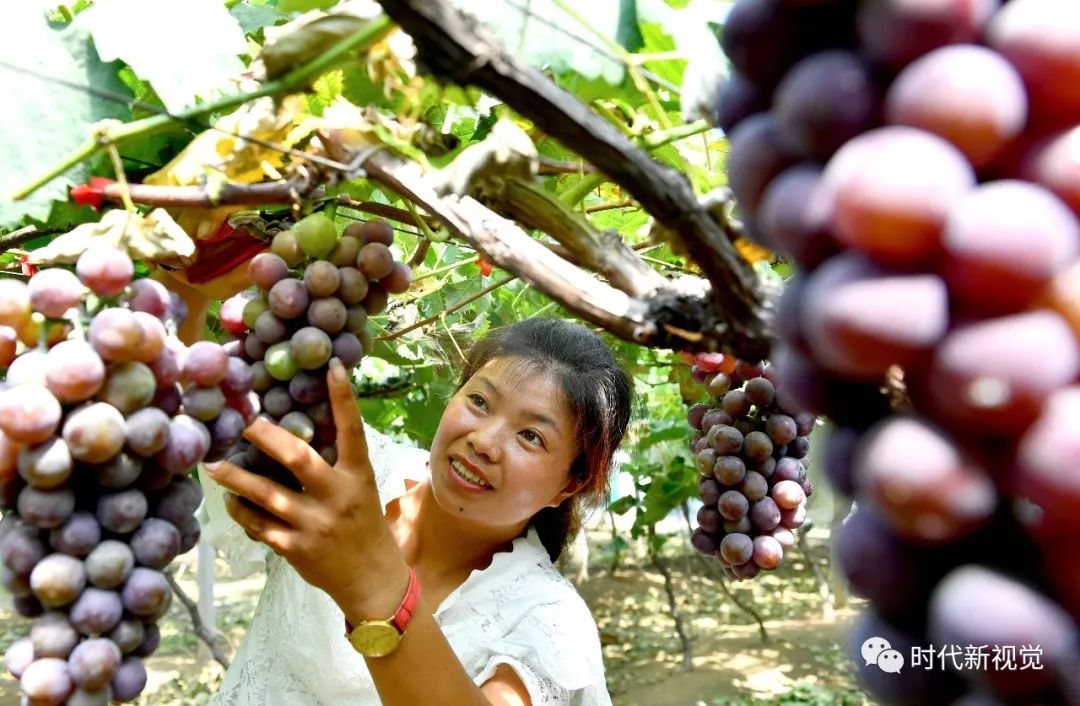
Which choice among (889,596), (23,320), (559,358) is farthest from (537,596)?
(889,596)

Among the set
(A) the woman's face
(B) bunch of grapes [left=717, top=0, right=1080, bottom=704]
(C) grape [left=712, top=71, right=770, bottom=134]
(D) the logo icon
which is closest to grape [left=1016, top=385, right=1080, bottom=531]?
(B) bunch of grapes [left=717, top=0, right=1080, bottom=704]

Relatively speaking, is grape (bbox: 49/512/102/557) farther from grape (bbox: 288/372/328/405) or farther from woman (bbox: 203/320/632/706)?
woman (bbox: 203/320/632/706)

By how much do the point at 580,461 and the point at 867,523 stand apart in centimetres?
144

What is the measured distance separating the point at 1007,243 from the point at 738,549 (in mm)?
1617

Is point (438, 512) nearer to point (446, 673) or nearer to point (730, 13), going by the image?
point (446, 673)

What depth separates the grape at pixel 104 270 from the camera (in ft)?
2.45

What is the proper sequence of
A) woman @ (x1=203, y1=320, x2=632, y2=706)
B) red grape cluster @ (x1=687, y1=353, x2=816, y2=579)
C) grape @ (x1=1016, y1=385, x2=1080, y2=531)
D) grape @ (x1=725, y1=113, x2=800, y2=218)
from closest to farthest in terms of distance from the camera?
grape @ (x1=1016, y1=385, x2=1080, y2=531), grape @ (x1=725, y1=113, x2=800, y2=218), woman @ (x1=203, y1=320, x2=632, y2=706), red grape cluster @ (x1=687, y1=353, x2=816, y2=579)

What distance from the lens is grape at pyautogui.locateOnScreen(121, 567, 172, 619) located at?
30.8 inches

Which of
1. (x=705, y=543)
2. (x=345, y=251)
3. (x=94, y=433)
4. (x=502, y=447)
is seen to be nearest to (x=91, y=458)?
(x=94, y=433)

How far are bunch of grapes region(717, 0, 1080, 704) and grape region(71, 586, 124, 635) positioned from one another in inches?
26.0

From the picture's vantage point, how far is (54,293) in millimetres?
750

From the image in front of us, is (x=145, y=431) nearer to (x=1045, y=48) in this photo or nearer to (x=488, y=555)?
(x=1045, y=48)

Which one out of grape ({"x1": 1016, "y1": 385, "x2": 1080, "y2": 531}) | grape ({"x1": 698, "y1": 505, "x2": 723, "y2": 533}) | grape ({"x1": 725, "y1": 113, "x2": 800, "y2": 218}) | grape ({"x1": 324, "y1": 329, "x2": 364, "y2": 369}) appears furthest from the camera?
grape ({"x1": 698, "y1": 505, "x2": 723, "y2": 533})

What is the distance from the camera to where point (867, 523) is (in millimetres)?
438
